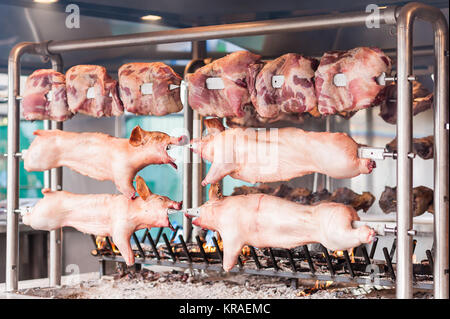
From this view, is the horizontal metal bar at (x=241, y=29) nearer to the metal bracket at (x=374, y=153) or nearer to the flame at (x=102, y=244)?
the metal bracket at (x=374, y=153)

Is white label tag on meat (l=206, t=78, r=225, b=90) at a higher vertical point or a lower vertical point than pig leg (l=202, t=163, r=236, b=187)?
higher

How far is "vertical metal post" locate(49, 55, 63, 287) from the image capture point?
3.13 meters

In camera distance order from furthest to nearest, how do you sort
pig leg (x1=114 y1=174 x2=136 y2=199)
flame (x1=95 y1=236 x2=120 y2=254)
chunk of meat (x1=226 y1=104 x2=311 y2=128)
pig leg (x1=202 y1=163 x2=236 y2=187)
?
chunk of meat (x1=226 y1=104 x2=311 y2=128), flame (x1=95 y1=236 x2=120 y2=254), pig leg (x1=114 y1=174 x2=136 y2=199), pig leg (x1=202 y1=163 x2=236 y2=187)

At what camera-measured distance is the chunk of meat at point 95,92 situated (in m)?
2.68

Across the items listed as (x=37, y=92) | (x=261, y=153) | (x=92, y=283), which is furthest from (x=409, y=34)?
(x=92, y=283)

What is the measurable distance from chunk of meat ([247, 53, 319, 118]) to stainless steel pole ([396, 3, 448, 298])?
33 cm

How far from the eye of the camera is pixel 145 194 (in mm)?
2631

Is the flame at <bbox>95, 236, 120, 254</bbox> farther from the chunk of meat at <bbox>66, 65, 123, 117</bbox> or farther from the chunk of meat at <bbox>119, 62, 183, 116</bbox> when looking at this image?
the chunk of meat at <bbox>119, 62, 183, 116</bbox>

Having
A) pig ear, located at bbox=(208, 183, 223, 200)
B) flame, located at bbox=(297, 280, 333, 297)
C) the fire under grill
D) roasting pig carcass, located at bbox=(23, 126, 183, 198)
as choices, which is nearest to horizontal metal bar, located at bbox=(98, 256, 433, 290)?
the fire under grill

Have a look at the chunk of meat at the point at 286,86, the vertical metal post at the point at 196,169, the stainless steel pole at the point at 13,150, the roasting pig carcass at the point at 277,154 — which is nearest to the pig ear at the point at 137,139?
the roasting pig carcass at the point at 277,154

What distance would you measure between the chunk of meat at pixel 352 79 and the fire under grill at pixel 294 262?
56 centimetres

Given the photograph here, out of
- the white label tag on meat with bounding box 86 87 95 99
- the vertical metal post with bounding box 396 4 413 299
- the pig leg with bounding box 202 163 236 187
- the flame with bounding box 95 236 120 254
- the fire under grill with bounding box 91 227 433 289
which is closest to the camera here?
the vertical metal post with bounding box 396 4 413 299

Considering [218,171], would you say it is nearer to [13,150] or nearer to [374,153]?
Answer: [374,153]
